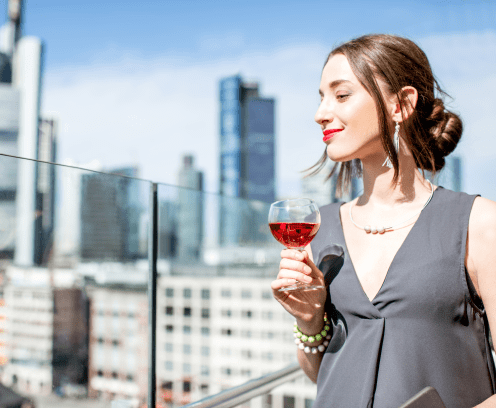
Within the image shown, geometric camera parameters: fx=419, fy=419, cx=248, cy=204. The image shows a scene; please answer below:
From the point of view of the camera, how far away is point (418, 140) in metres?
1.18

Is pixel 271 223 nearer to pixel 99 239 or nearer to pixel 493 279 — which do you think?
pixel 493 279

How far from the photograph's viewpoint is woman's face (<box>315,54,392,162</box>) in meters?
1.09

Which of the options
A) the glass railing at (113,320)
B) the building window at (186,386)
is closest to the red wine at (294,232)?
the glass railing at (113,320)

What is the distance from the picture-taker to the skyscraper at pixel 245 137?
106 metres

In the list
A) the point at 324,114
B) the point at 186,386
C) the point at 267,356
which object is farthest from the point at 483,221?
the point at 186,386

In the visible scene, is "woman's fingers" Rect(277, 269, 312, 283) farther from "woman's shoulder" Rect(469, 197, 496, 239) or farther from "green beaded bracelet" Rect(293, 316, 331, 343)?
"woman's shoulder" Rect(469, 197, 496, 239)

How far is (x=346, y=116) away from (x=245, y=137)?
10849cm

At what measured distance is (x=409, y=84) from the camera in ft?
3.74

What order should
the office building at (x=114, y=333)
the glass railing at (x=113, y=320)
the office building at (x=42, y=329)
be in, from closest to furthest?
1. the glass railing at (x=113, y=320)
2. the office building at (x=42, y=329)
3. the office building at (x=114, y=333)

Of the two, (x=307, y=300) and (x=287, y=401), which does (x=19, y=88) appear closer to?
(x=287, y=401)

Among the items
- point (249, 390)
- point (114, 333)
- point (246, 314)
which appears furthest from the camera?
point (114, 333)

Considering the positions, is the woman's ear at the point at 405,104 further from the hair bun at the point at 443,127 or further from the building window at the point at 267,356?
the building window at the point at 267,356

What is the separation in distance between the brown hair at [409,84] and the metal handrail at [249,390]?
0.95m

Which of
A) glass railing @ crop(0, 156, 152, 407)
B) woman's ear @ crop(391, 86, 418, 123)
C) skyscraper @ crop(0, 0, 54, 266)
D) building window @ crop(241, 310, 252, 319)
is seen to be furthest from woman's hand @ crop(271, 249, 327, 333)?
building window @ crop(241, 310, 252, 319)
